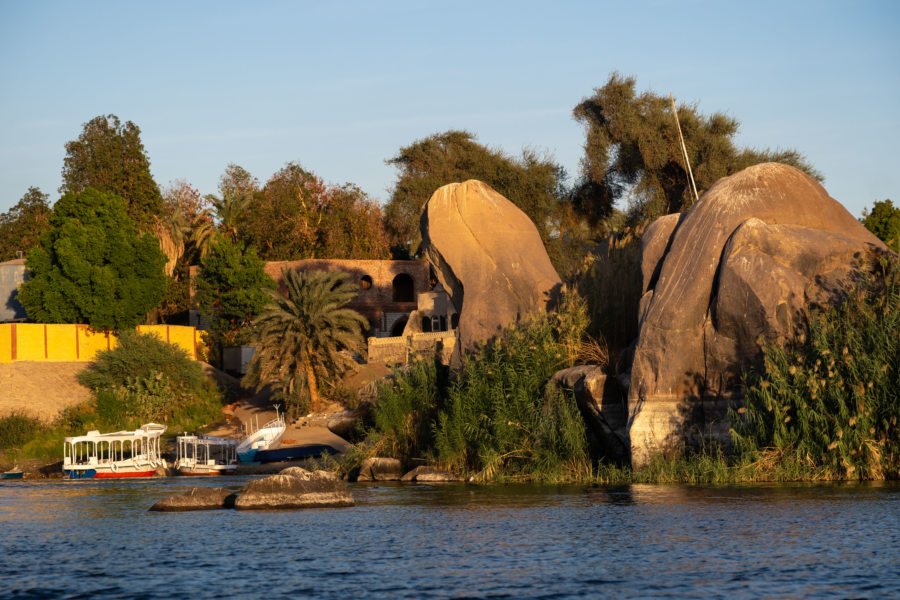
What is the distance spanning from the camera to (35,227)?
69312mm

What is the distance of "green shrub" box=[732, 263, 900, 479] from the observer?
1758 centimetres

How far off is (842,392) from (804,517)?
442 cm

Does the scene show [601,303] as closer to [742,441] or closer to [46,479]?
[742,441]


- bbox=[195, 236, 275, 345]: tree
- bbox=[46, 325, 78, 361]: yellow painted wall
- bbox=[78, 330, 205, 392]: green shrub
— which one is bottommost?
bbox=[78, 330, 205, 392]: green shrub

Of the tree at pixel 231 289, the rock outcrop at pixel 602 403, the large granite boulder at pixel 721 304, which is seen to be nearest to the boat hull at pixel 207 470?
the rock outcrop at pixel 602 403

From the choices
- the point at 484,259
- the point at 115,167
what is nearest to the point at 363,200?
the point at 115,167

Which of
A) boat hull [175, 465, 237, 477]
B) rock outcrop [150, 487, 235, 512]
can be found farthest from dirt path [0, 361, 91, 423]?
rock outcrop [150, 487, 235, 512]

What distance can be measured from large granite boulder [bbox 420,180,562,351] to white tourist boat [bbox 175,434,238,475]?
11282 mm

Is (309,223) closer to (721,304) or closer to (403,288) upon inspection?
(403,288)

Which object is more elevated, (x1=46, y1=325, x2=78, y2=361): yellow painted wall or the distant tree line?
the distant tree line

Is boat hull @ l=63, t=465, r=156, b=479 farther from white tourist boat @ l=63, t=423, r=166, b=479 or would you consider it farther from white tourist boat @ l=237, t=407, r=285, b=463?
white tourist boat @ l=237, t=407, r=285, b=463

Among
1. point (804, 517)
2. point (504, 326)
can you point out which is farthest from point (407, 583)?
point (504, 326)

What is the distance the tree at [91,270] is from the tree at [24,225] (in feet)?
57.2

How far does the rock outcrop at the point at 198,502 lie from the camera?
62.9ft
